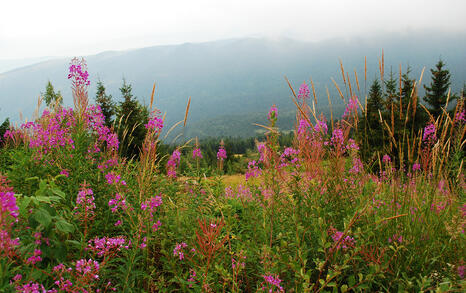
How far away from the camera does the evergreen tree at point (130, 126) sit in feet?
14.2

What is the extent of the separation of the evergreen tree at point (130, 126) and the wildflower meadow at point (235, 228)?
1.58 ft

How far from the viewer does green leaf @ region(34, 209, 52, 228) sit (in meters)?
1.77

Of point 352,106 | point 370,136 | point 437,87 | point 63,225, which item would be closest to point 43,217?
point 63,225

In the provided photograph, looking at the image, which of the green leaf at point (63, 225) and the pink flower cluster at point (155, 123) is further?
the pink flower cluster at point (155, 123)

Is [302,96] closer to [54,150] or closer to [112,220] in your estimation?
[112,220]

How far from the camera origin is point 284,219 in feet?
8.76

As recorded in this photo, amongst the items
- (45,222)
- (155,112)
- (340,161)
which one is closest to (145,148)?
(155,112)

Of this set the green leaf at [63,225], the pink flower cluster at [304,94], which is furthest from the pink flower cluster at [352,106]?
the green leaf at [63,225]

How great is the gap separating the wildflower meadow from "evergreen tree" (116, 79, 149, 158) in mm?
482

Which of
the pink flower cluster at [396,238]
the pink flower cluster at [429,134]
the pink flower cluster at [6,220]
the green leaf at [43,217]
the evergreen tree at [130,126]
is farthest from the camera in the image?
the evergreen tree at [130,126]

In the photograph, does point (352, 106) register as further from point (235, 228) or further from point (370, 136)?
point (235, 228)

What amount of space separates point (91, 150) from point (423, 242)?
367cm

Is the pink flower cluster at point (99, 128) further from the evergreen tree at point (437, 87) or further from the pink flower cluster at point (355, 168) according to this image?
the evergreen tree at point (437, 87)

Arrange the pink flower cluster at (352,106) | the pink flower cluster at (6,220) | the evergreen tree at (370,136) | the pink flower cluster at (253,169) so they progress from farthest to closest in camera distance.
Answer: the pink flower cluster at (253,169)
the evergreen tree at (370,136)
the pink flower cluster at (352,106)
the pink flower cluster at (6,220)
